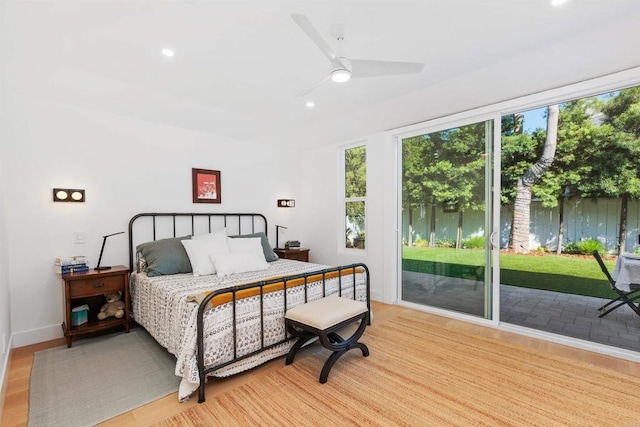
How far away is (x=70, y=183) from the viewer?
3119 millimetres

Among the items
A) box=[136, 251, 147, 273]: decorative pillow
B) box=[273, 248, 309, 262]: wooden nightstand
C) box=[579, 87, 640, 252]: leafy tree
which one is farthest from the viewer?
box=[273, 248, 309, 262]: wooden nightstand

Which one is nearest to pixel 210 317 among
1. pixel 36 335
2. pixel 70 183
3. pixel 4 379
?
pixel 4 379

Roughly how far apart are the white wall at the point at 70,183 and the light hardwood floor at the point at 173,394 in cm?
56

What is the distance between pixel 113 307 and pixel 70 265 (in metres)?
0.59

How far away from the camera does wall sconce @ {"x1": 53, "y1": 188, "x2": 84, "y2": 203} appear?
300cm

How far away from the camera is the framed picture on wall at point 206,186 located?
400cm

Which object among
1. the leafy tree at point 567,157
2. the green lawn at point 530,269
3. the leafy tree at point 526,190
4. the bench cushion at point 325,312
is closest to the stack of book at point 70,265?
the bench cushion at point 325,312

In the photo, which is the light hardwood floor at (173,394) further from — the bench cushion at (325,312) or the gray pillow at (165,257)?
the gray pillow at (165,257)

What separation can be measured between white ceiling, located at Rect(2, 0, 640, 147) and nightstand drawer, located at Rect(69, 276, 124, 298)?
1.84 metres

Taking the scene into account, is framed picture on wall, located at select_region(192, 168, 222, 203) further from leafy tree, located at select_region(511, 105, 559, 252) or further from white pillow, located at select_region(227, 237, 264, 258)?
leafy tree, located at select_region(511, 105, 559, 252)

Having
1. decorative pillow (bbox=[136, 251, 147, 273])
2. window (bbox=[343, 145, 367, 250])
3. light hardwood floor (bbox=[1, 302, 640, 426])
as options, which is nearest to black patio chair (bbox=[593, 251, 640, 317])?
light hardwood floor (bbox=[1, 302, 640, 426])

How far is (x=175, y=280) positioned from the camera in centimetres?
284

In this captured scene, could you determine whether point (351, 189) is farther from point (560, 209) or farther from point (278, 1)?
point (278, 1)

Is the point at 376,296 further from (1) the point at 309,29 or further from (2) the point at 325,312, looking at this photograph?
(1) the point at 309,29
